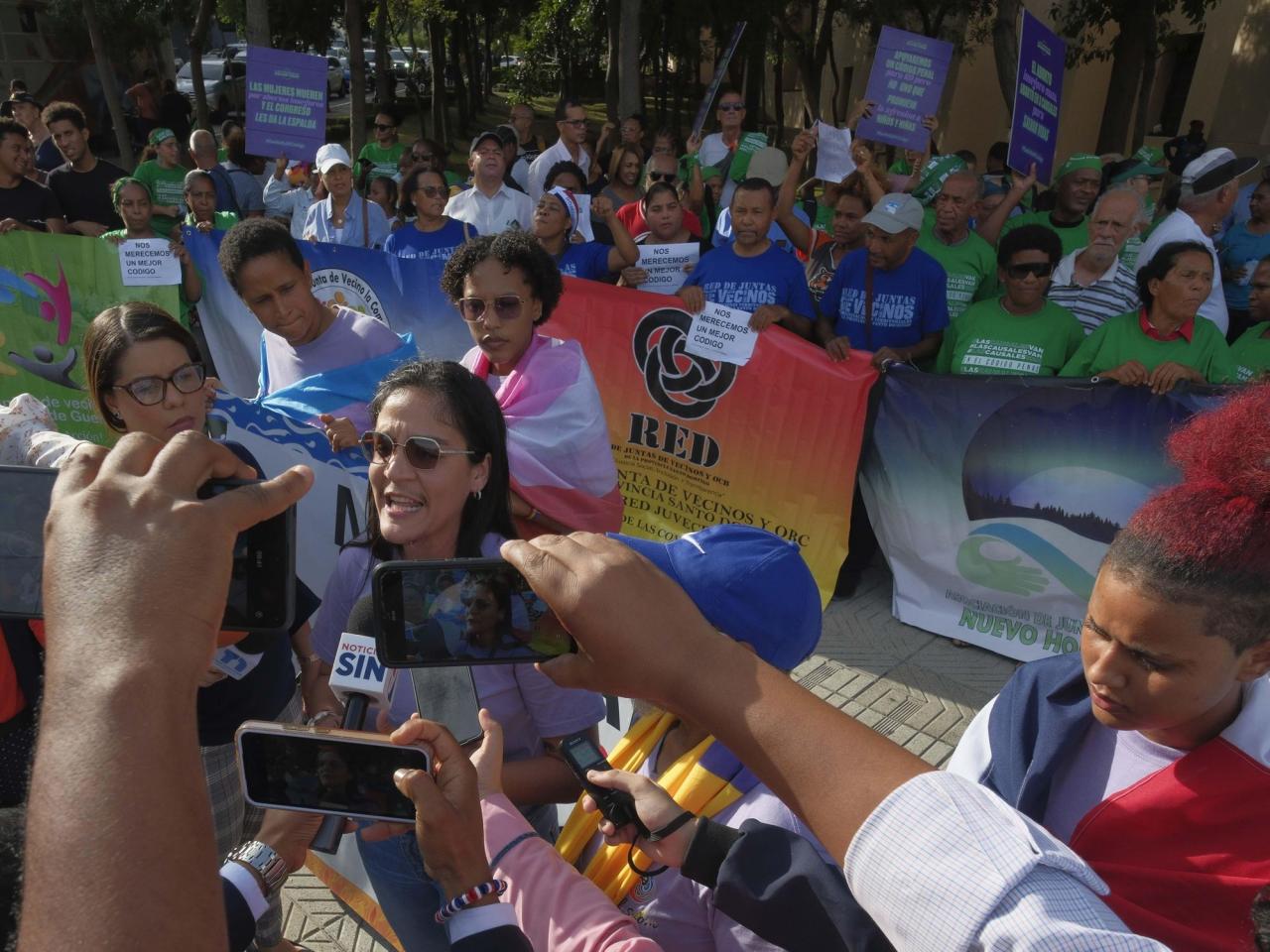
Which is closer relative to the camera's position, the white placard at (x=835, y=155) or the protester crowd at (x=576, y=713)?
the protester crowd at (x=576, y=713)

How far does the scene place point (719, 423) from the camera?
5.35 m

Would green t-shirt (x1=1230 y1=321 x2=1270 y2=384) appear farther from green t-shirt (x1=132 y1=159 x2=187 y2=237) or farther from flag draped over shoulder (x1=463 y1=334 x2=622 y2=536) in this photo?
green t-shirt (x1=132 y1=159 x2=187 y2=237)

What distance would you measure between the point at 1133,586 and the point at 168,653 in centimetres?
150

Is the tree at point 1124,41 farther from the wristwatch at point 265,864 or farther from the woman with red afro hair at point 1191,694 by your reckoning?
the wristwatch at point 265,864

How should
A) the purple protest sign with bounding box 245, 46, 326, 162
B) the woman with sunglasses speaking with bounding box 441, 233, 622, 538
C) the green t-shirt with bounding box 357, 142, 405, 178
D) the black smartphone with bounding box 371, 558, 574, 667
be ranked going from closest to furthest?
the black smartphone with bounding box 371, 558, 574, 667, the woman with sunglasses speaking with bounding box 441, 233, 622, 538, the purple protest sign with bounding box 245, 46, 326, 162, the green t-shirt with bounding box 357, 142, 405, 178

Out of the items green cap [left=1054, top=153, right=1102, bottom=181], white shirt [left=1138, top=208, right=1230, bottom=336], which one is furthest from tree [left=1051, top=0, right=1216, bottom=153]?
white shirt [left=1138, top=208, right=1230, bottom=336]

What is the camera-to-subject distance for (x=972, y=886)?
95 cm

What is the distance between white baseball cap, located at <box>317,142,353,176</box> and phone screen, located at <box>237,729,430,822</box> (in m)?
6.54

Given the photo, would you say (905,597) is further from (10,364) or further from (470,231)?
(10,364)

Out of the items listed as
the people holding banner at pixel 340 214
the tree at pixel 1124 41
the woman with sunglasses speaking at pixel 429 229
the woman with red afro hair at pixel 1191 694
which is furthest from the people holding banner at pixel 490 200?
the tree at pixel 1124 41

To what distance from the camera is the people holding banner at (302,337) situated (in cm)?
387

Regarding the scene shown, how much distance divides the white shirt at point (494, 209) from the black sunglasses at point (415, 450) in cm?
527

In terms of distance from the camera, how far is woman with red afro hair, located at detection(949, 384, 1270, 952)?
1.50 meters

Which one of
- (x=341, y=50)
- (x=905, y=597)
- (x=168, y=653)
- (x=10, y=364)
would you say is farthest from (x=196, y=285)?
(x=341, y=50)
